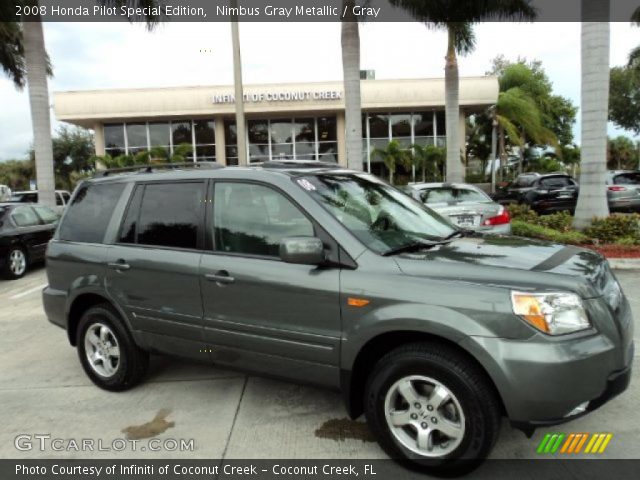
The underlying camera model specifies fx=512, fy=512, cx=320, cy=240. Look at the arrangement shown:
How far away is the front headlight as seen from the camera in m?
2.55

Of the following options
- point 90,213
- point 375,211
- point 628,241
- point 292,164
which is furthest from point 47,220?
point 628,241

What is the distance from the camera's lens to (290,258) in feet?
9.84

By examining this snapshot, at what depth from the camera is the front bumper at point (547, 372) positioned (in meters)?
2.49

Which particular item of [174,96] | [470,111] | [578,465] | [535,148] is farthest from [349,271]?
[535,148]

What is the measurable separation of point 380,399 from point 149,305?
75.6 inches

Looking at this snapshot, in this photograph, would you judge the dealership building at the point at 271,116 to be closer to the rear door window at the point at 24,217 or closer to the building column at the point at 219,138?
the building column at the point at 219,138

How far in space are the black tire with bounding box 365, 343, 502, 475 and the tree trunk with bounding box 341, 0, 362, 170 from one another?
27.4ft

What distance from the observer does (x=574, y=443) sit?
10.3 feet

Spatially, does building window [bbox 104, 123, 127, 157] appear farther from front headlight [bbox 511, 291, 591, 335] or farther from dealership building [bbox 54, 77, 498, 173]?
front headlight [bbox 511, 291, 591, 335]

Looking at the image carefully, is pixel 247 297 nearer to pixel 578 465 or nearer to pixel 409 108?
pixel 578 465

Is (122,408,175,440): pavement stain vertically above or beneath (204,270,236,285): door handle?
beneath

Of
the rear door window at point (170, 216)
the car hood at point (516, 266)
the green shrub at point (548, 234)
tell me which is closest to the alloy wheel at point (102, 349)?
the rear door window at point (170, 216)

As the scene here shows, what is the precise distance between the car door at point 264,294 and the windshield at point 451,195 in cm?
613

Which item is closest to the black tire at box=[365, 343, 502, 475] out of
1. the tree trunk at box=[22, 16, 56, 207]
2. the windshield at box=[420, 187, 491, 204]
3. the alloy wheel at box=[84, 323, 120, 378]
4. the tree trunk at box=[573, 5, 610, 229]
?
the alloy wheel at box=[84, 323, 120, 378]
